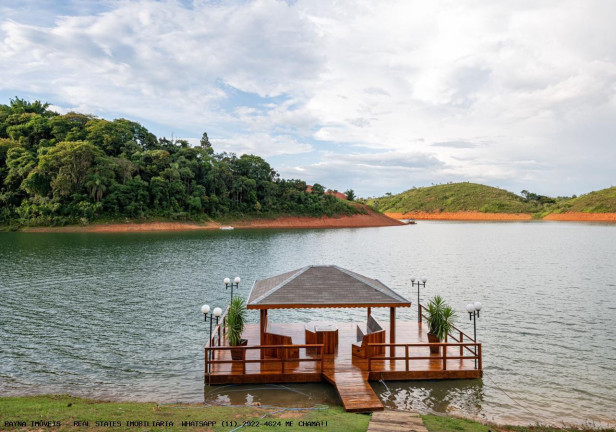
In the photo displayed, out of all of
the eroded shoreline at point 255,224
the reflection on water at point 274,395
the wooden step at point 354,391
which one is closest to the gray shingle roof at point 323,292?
the wooden step at point 354,391

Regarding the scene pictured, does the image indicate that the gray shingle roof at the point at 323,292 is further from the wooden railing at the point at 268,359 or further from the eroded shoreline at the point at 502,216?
the eroded shoreline at the point at 502,216

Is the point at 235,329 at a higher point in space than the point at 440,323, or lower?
lower

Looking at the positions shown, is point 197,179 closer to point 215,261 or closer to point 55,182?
point 55,182

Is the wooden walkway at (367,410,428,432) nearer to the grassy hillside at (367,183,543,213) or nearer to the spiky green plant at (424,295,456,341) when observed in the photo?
the spiky green plant at (424,295,456,341)

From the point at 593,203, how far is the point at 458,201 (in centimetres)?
4287

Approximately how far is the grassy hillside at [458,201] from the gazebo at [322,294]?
135577 mm

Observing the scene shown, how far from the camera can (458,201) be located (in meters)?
148

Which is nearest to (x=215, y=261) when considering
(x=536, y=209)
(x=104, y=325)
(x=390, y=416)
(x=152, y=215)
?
(x=104, y=325)

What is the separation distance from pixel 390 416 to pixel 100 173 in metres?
71.8

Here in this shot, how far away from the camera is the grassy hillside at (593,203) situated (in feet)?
365

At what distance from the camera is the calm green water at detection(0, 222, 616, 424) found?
9742mm

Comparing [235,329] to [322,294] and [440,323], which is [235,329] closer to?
[322,294]

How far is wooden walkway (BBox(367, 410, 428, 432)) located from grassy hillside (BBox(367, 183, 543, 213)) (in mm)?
139572

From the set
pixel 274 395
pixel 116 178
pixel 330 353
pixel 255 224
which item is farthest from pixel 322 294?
pixel 255 224
